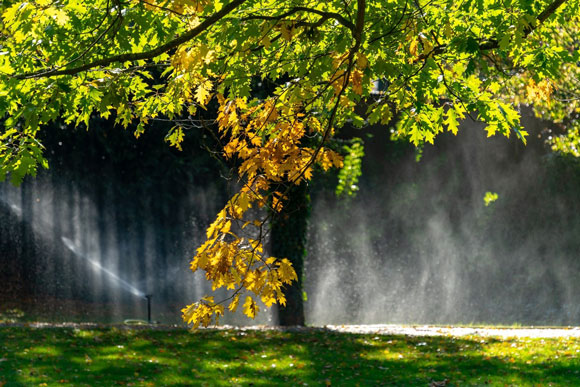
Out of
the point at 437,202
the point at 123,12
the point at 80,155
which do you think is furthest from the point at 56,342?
the point at 437,202

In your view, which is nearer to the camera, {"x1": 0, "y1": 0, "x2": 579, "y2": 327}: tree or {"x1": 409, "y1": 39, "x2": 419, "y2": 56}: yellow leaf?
{"x1": 0, "y1": 0, "x2": 579, "y2": 327}: tree

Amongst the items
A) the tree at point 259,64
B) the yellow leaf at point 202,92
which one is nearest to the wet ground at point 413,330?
the tree at point 259,64

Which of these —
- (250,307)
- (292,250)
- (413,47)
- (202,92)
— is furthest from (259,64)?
(292,250)

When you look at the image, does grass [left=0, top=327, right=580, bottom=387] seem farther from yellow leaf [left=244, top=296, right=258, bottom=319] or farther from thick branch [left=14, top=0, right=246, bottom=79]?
thick branch [left=14, top=0, right=246, bottom=79]

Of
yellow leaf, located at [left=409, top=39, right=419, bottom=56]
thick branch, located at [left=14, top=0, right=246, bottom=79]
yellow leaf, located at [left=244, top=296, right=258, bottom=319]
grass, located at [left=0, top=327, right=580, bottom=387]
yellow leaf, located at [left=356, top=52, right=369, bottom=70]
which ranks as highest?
thick branch, located at [left=14, top=0, right=246, bottom=79]

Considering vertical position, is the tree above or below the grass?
above

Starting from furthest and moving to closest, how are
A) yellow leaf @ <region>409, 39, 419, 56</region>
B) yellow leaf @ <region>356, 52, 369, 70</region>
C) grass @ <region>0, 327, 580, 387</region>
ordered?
grass @ <region>0, 327, 580, 387</region>
yellow leaf @ <region>409, 39, 419, 56</region>
yellow leaf @ <region>356, 52, 369, 70</region>

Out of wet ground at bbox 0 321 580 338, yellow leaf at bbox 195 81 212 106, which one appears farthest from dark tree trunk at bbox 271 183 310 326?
yellow leaf at bbox 195 81 212 106

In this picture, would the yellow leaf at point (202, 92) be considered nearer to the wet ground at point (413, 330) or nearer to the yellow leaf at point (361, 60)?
the yellow leaf at point (361, 60)

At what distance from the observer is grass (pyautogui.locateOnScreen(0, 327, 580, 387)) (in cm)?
839

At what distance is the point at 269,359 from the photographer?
31.8ft

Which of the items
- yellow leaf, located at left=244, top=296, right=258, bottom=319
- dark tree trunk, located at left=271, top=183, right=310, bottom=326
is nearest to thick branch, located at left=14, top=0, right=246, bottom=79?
yellow leaf, located at left=244, top=296, right=258, bottom=319

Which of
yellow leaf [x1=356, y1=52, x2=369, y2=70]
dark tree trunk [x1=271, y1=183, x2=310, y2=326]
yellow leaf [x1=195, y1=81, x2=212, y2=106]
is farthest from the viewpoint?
dark tree trunk [x1=271, y1=183, x2=310, y2=326]

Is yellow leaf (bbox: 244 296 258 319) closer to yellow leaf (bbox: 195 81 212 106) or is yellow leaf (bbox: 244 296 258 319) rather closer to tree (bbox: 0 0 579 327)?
tree (bbox: 0 0 579 327)
